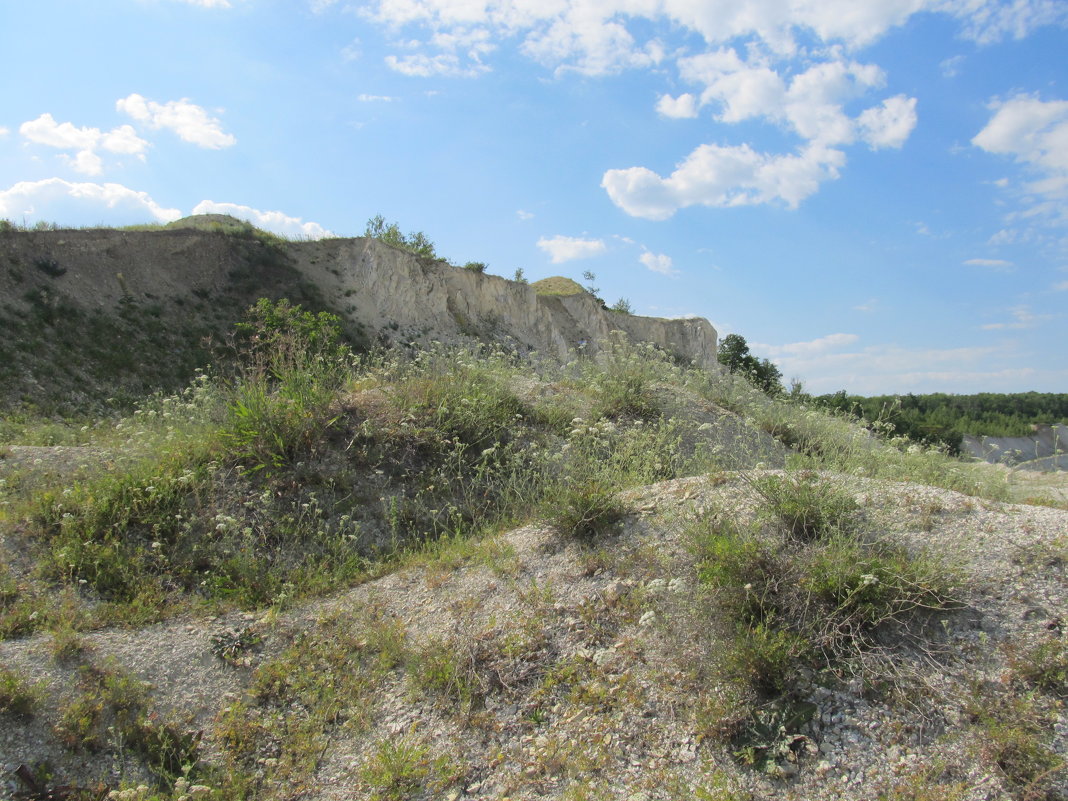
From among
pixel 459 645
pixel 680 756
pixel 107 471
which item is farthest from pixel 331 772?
pixel 107 471

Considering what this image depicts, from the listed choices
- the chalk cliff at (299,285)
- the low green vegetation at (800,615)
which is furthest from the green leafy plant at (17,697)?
the chalk cliff at (299,285)

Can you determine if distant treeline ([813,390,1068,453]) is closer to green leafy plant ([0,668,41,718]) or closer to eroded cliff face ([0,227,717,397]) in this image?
green leafy plant ([0,668,41,718])

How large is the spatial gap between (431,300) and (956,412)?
21.8m

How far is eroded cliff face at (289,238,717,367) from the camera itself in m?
28.8

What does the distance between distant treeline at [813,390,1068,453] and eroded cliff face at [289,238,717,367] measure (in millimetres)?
9863

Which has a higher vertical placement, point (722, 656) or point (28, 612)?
point (722, 656)

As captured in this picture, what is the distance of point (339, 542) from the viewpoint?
5.63 m

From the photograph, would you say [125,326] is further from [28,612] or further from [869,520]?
[869,520]

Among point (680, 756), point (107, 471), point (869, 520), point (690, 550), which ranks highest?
point (869, 520)

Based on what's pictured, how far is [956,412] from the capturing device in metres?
16.8

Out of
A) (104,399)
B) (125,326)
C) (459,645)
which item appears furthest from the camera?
(125,326)

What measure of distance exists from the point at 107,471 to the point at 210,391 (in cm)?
192

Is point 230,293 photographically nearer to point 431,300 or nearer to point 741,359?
point 431,300

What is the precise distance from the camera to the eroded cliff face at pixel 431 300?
2881cm
